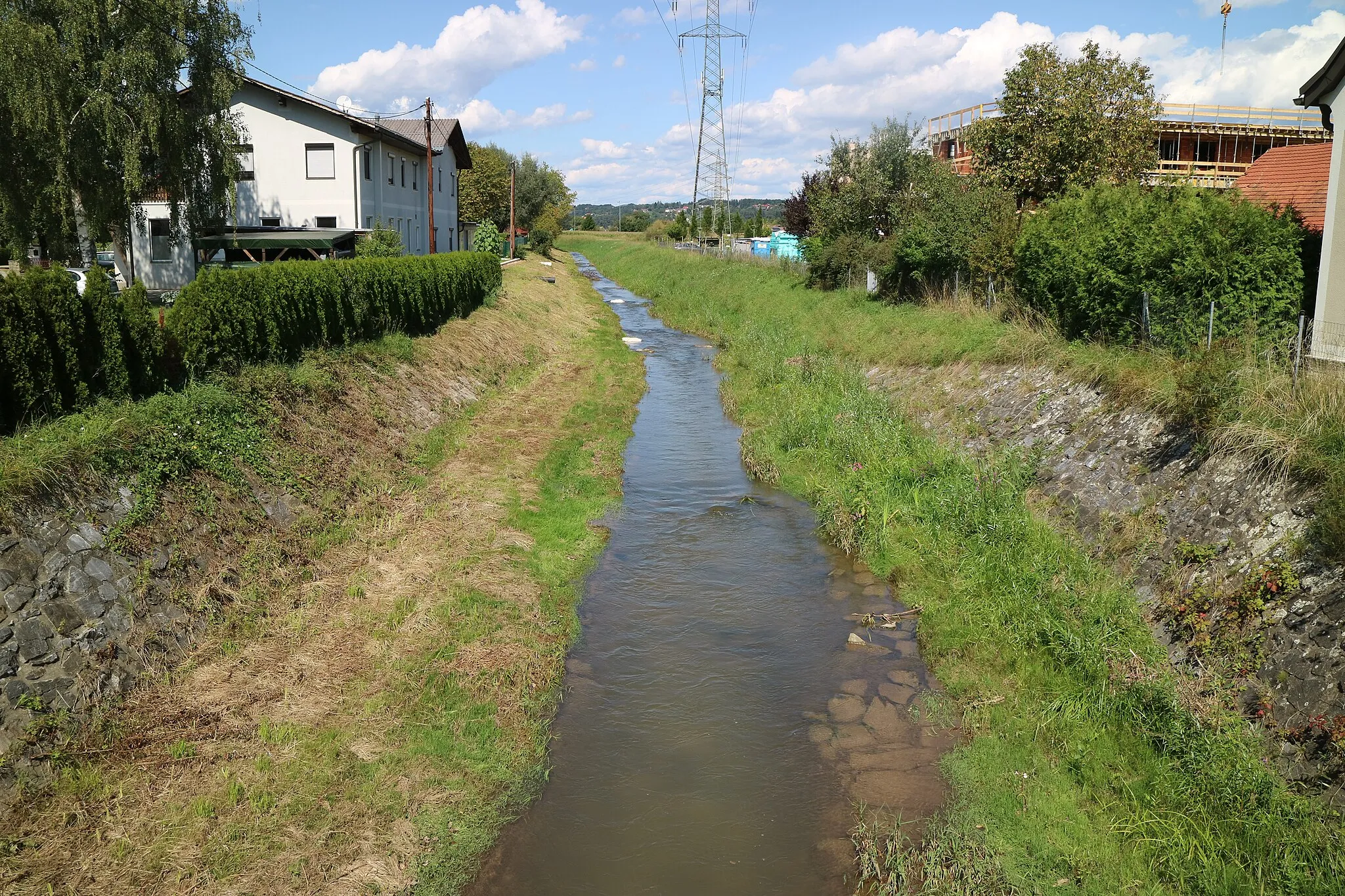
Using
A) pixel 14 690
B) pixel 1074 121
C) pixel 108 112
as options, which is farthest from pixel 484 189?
pixel 14 690

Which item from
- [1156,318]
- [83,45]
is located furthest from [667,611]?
[83,45]

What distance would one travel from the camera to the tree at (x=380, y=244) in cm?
Result: 3050

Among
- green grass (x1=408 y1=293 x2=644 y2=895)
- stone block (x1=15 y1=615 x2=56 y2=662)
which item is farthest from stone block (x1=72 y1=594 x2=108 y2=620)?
green grass (x1=408 y1=293 x2=644 y2=895)

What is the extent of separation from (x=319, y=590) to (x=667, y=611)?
13.7ft

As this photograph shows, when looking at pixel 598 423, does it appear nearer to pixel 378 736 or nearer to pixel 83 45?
pixel 378 736

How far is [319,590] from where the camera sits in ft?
35.7

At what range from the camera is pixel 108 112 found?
28000 mm

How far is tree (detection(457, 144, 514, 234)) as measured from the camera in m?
78.8

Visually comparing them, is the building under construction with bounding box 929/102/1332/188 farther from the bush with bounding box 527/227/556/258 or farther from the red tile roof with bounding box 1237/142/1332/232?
the bush with bounding box 527/227/556/258

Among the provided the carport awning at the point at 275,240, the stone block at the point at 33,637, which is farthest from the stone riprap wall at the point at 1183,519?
the carport awning at the point at 275,240

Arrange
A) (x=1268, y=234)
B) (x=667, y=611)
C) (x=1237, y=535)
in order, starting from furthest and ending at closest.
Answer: (x=1268, y=234) < (x=667, y=611) < (x=1237, y=535)

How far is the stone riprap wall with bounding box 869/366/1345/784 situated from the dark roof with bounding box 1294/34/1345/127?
5766mm

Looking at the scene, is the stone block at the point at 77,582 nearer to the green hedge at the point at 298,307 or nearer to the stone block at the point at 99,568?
the stone block at the point at 99,568

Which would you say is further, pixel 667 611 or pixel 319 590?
pixel 667 611
